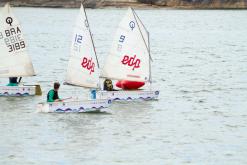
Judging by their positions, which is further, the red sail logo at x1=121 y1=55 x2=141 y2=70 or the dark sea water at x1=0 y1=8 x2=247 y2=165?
the red sail logo at x1=121 y1=55 x2=141 y2=70

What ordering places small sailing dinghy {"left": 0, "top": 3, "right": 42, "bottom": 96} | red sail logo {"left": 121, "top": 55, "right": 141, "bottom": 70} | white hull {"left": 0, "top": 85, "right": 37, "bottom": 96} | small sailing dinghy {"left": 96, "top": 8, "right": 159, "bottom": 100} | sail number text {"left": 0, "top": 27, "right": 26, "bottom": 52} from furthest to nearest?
sail number text {"left": 0, "top": 27, "right": 26, "bottom": 52}, small sailing dinghy {"left": 0, "top": 3, "right": 42, "bottom": 96}, red sail logo {"left": 121, "top": 55, "right": 141, "bottom": 70}, small sailing dinghy {"left": 96, "top": 8, "right": 159, "bottom": 100}, white hull {"left": 0, "top": 85, "right": 37, "bottom": 96}

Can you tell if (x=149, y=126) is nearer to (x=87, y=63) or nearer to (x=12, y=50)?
(x=87, y=63)

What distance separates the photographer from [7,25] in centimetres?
6047

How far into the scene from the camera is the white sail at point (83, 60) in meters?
53.8

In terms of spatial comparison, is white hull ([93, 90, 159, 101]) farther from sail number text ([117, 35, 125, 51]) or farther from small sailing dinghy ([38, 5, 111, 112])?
sail number text ([117, 35, 125, 51])

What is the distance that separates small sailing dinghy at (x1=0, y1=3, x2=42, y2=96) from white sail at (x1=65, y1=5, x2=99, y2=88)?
252 inches

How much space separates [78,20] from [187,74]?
30.3 metres

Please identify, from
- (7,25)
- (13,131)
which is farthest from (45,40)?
(13,131)

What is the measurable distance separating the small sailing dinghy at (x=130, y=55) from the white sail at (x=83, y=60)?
4.90 meters

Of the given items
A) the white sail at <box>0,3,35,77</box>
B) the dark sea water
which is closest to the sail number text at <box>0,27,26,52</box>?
the white sail at <box>0,3,35,77</box>

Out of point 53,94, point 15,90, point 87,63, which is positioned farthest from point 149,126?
point 15,90

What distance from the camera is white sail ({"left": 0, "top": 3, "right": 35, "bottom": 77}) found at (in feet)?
199

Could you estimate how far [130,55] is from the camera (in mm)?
59688

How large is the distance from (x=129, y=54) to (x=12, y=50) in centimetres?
814
